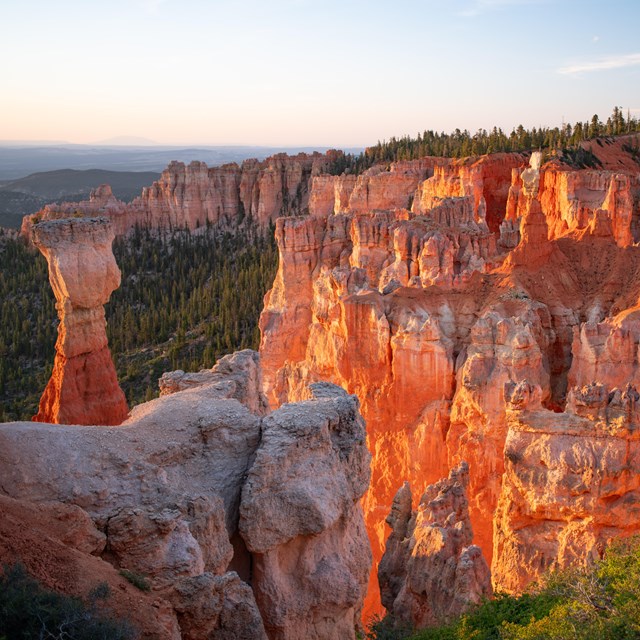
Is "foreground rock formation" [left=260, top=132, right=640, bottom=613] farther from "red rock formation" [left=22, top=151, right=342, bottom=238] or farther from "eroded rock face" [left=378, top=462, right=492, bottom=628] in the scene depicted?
"red rock formation" [left=22, top=151, right=342, bottom=238]

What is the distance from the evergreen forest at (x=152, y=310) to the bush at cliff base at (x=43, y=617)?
26.5 metres

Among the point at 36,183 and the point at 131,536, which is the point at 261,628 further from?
the point at 36,183

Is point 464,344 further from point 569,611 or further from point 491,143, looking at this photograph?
point 491,143

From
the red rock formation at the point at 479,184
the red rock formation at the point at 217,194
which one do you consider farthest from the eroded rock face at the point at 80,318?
the red rock formation at the point at 217,194

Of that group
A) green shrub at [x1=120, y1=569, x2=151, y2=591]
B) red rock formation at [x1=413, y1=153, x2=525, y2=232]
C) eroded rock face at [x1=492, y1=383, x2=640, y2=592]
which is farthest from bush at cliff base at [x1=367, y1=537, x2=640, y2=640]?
red rock formation at [x1=413, y1=153, x2=525, y2=232]

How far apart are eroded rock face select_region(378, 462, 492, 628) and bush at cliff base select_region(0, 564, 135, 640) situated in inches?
308

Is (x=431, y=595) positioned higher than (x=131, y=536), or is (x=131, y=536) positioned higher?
(x=131, y=536)

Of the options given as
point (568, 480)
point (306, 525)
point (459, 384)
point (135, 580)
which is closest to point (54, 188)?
point (459, 384)

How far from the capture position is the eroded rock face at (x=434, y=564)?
13.4 m

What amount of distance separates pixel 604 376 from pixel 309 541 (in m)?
11.6

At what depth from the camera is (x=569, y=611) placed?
396 inches

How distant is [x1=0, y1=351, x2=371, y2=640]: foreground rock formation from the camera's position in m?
8.68

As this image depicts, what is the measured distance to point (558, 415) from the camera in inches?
619

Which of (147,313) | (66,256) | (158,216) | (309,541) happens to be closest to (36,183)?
(158,216)
